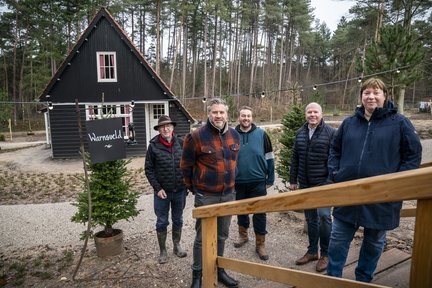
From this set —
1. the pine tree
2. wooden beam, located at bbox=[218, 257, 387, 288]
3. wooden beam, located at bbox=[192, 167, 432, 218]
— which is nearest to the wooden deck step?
wooden beam, located at bbox=[218, 257, 387, 288]

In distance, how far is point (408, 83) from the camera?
1471 cm

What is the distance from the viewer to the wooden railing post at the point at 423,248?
106 cm

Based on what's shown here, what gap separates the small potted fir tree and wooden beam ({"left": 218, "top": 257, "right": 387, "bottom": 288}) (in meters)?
2.69

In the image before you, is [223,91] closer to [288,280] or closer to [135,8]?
[135,8]

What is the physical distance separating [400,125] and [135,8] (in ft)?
126

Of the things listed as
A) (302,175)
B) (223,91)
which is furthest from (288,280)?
(223,91)

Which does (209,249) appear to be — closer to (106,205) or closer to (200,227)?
(200,227)

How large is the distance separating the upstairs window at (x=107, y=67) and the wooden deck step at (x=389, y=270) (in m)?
13.8

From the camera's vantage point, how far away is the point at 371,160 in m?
2.51

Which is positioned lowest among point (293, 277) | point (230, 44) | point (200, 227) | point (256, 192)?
point (200, 227)

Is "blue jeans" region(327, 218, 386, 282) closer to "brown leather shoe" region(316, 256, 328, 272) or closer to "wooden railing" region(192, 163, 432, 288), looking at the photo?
"brown leather shoe" region(316, 256, 328, 272)

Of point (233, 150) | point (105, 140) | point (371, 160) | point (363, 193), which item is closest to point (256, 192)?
point (233, 150)

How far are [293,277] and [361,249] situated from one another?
1.26 m

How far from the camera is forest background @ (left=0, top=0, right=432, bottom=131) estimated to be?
19052mm
